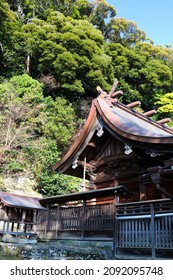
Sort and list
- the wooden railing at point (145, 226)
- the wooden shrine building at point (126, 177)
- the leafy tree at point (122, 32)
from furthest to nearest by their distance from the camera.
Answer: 1. the leafy tree at point (122, 32)
2. the wooden shrine building at point (126, 177)
3. the wooden railing at point (145, 226)

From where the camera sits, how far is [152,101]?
125 ft

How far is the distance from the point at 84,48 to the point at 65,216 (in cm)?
2452

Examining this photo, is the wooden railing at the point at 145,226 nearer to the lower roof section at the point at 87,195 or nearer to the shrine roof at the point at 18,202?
the lower roof section at the point at 87,195

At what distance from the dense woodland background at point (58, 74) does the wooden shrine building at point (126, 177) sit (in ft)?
38.0

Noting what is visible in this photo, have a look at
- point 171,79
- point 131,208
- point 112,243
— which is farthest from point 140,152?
point 171,79

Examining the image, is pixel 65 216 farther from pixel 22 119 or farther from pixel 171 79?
pixel 171 79

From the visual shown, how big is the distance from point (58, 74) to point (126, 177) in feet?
71.9

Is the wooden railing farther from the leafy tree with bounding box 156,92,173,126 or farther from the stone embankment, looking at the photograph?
the leafy tree with bounding box 156,92,173,126

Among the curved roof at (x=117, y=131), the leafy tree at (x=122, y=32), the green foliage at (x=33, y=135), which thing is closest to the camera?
the curved roof at (x=117, y=131)

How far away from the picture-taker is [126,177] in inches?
403

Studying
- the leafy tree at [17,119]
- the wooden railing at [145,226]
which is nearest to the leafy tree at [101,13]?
the leafy tree at [17,119]

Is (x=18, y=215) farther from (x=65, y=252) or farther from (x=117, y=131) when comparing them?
(x=117, y=131)

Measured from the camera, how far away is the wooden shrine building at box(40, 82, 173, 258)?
6.62 meters

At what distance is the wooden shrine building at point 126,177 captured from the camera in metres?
6.62
